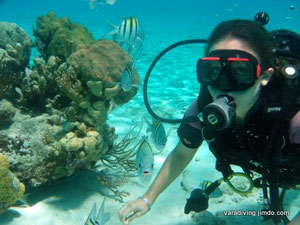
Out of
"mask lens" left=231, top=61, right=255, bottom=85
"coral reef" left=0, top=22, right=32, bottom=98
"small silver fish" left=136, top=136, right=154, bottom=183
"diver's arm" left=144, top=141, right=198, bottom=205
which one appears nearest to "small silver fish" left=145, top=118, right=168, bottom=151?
"diver's arm" left=144, top=141, right=198, bottom=205

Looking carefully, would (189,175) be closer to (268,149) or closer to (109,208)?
(109,208)

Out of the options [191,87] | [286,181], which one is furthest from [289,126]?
[191,87]

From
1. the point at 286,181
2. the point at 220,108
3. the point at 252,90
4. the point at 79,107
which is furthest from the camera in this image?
the point at 79,107

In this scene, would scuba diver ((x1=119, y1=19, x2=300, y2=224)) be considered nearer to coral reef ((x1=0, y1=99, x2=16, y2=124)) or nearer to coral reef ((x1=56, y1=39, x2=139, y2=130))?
coral reef ((x1=56, y1=39, x2=139, y2=130))

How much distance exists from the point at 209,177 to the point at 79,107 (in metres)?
2.71

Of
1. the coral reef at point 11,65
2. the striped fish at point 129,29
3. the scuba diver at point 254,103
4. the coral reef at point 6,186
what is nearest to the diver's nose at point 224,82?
the scuba diver at point 254,103

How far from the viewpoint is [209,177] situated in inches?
188

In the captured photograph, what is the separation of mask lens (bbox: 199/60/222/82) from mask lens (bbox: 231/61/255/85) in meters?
0.13

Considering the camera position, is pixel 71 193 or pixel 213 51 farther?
pixel 71 193

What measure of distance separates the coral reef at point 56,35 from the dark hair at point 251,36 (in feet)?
13.2

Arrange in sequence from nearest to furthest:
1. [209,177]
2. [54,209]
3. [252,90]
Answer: [252,90] < [54,209] < [209,177]

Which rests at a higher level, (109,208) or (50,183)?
(50,183)

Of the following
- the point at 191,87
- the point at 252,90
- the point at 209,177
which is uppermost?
the point at 191,87

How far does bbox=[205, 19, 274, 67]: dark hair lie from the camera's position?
2227 mm
